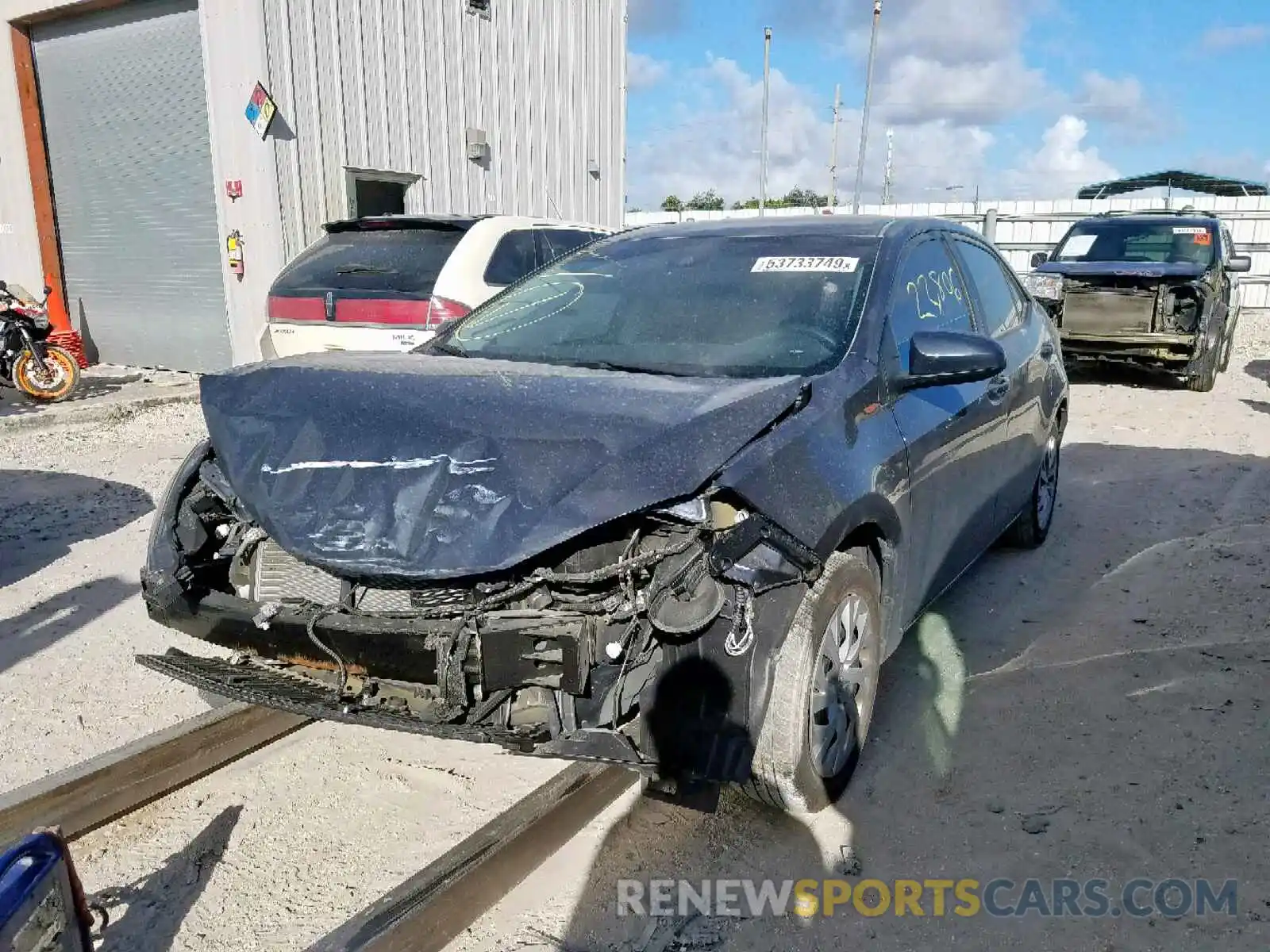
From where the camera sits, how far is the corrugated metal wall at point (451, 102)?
34.2ft

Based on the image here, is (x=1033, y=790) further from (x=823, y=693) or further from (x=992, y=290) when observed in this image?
(x=992, y=290)

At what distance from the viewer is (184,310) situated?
11492mm

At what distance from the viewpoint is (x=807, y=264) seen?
332 cm

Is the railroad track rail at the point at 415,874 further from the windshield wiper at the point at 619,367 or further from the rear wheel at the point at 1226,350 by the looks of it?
the rear wheel at the point at 1226,350

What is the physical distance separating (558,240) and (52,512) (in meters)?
3.86

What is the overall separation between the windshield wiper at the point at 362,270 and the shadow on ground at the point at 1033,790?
14.0 feet

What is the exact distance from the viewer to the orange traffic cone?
35.0ft

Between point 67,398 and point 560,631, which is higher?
point 560,631

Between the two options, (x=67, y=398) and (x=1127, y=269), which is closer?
(x=67, y=398)

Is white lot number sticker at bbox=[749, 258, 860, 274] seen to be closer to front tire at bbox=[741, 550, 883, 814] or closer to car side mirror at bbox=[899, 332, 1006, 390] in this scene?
car side mirror at bbox=[899, 332, 1006, 390]

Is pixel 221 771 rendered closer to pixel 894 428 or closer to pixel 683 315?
pixel 683 315

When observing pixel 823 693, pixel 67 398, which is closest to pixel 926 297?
pixel 823 693

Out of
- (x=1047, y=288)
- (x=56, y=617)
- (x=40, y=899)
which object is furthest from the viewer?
(x=1047, y=288)

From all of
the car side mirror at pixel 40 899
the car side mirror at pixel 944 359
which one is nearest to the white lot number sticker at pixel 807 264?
the car side mirror at pixel 944 359
